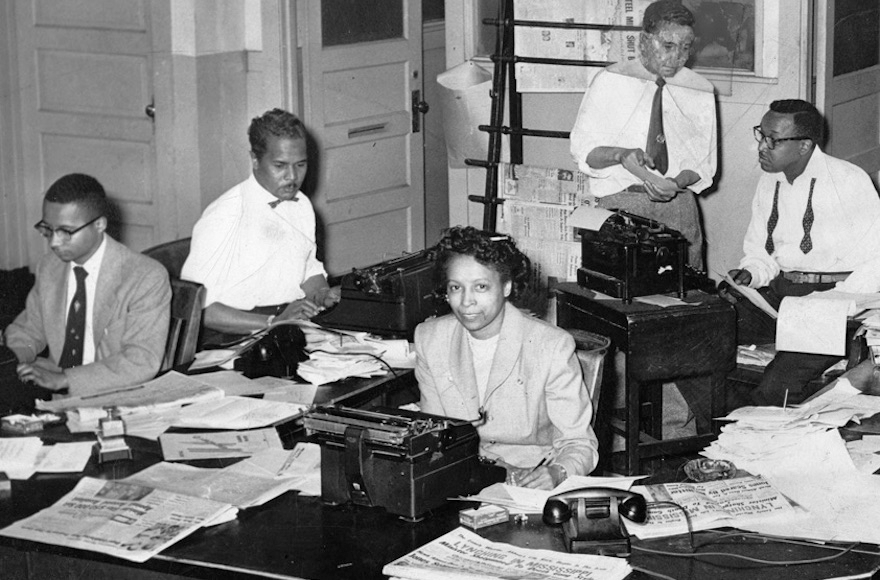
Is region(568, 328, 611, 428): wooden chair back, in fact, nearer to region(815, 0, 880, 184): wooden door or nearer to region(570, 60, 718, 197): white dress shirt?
region(570, 60, 718, 197): white dress shirt

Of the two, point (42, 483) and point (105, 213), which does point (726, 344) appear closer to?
point (105, 213)

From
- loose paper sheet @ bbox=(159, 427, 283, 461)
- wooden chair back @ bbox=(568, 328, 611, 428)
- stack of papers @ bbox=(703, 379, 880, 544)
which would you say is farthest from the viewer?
wooden chair back @ bbox=(568, 328, 611, 428)

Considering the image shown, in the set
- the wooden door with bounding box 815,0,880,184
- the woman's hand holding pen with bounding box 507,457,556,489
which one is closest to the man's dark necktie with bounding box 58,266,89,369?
the woman's hand holding pen with bounding box 507,457,556,489

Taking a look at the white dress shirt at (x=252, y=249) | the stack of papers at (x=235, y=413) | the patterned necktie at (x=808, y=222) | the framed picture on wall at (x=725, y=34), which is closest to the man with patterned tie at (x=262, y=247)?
the white dress shirt at (x=252, y=249)

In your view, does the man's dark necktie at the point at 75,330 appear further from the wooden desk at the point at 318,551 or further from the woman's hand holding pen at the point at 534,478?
the woman's hand holding pen at the point at 534,478

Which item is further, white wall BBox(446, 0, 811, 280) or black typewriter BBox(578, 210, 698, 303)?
white wall BBox(446, 0, 811, 280)

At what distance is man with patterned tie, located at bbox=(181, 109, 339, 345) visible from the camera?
494cm

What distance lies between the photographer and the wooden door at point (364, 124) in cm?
702

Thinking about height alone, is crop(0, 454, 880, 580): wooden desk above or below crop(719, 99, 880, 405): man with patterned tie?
below

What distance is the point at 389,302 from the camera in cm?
446

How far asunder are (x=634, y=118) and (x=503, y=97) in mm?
1186

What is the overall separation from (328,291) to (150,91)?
2.52 metres

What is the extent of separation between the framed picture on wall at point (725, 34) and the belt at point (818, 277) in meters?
1.29

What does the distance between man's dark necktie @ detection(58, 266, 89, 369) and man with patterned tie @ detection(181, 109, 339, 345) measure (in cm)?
56
